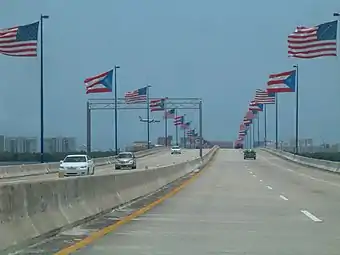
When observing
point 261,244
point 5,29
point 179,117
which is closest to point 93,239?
point 261,244

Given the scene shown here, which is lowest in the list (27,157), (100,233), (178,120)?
(27,157)

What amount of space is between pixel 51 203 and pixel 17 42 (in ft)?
101

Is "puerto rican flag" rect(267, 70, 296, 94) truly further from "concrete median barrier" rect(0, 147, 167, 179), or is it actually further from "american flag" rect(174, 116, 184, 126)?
"american flag" rect(174, 116, 184, 126)

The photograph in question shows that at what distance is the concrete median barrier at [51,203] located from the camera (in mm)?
11828

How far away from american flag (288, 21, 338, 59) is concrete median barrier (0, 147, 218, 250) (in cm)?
2055

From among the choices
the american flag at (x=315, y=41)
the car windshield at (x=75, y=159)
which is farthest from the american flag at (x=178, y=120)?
the american flag at (x=315, y=41)

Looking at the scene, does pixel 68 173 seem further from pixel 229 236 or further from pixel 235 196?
pixel 229 236

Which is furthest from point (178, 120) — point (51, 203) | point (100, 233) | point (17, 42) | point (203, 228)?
point (51, 203)

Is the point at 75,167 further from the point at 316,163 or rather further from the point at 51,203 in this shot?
the point at 51,203

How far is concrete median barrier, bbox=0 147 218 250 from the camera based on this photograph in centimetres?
1183

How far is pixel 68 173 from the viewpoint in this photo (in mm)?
46094

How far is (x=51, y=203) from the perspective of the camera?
46.6ft

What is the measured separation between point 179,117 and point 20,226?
12481cm

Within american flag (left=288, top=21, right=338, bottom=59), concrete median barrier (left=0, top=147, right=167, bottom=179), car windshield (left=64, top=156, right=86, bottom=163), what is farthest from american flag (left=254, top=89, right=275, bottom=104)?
american flag (left=288, top=21, right=338, bottom=59)
